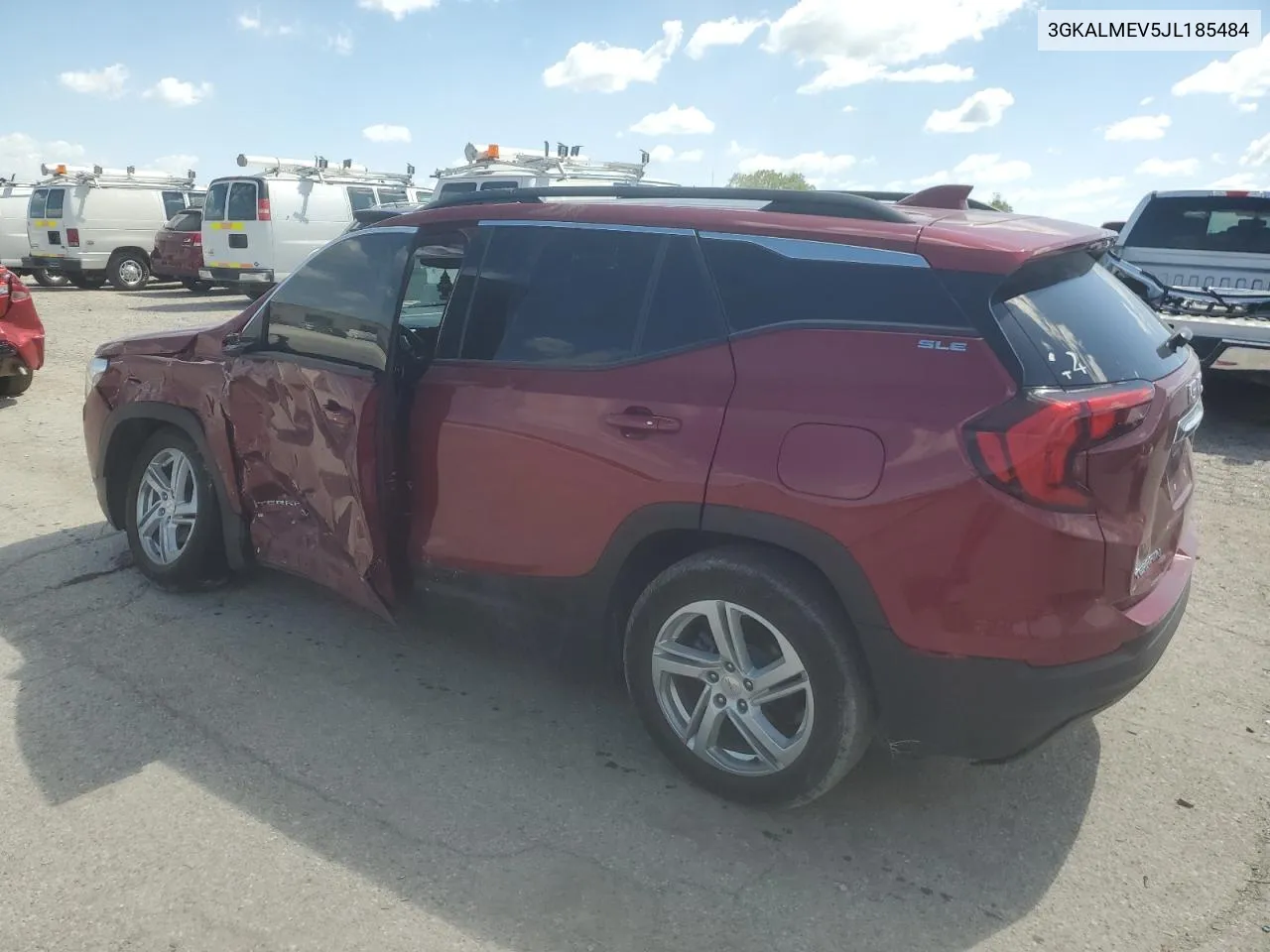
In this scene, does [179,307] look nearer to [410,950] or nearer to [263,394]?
[263,394]

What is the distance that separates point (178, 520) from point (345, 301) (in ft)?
4.88

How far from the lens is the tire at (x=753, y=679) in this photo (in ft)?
9.05

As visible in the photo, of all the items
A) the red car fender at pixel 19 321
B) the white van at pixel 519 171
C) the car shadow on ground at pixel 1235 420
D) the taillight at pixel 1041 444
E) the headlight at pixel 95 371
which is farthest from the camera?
the white van at pixel 519 171

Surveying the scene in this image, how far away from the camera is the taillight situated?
95.8 inches

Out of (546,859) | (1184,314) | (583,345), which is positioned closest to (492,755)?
(546,859)

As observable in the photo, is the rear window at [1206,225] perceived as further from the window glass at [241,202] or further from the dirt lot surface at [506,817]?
the window glass at [241,202]

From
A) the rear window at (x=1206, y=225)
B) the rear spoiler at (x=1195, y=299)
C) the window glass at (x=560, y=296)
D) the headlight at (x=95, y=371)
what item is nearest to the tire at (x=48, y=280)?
the headlight at (x=95, y=371)

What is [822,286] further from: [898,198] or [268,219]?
[268,219]

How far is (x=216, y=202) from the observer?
1683 centimetres

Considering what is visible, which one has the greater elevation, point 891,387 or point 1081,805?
point 891,387

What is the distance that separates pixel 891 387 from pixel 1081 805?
5.04 ft

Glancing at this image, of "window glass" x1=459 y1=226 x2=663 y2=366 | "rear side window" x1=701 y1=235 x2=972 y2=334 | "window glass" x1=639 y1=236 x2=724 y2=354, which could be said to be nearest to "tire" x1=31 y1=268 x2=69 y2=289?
"window glass" x1=459 y1=226 x2=663 y2=366

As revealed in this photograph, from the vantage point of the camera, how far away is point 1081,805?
3.08m

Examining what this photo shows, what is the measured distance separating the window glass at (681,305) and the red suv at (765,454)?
1cm
